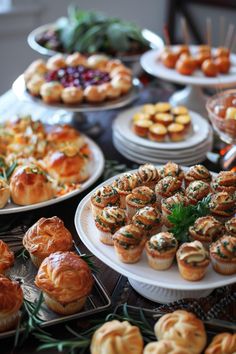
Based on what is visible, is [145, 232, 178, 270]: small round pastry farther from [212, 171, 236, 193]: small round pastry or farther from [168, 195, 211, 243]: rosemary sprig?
[212, 171, 236, 193]: small round pastry

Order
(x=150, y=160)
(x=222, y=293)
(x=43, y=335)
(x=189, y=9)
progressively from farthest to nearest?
1. (x=189, y=9)
2. (x=150, y=160)
3. (x=222, y=293)
4. (x=43, y=335)

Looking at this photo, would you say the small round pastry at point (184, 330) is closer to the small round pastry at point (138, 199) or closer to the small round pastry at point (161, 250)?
the small round pastry at point (161, 250)

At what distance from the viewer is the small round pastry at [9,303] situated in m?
1.16

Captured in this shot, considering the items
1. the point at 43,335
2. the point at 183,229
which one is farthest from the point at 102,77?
the point at 43,335

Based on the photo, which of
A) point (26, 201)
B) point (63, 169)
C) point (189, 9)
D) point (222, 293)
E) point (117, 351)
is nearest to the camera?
point (117, 351)

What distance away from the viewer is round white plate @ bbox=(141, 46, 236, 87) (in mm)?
2270

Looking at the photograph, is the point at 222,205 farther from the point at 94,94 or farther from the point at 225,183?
the point at 94,94

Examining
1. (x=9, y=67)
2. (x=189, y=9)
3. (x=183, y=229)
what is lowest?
(x=9, y=67)

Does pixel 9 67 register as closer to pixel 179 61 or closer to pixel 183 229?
pixel 179 61

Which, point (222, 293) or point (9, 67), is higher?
point (222, 293)

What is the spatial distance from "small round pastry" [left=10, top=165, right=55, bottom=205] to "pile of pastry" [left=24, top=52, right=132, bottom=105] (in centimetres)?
49

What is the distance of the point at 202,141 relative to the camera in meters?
1.99

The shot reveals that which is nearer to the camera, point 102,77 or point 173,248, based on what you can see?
point 173,248

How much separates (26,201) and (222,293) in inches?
26.9
